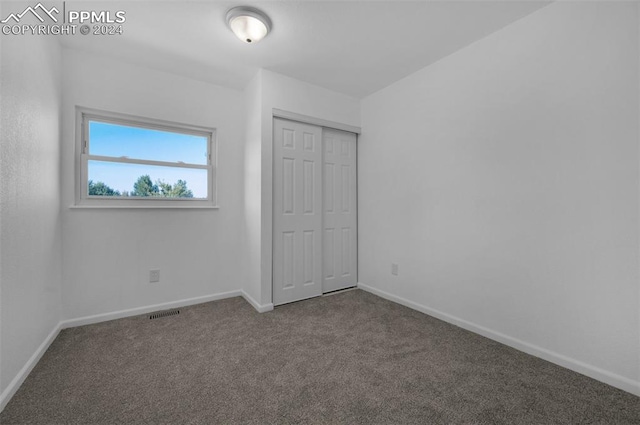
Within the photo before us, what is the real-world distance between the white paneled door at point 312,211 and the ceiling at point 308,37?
70cm

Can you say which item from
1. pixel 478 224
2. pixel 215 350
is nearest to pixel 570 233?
pixel 478 224

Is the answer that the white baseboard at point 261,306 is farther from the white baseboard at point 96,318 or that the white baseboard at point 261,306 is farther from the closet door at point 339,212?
the closet door at point 339,212

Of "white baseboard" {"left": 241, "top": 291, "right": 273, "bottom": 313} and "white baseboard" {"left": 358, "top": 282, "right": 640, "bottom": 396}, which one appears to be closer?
"white baseboard" {"left": 358, "top": 282, "right": 640, "bottom": 396}

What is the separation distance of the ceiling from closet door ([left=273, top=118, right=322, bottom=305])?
0.69m

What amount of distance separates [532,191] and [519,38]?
3.88ft

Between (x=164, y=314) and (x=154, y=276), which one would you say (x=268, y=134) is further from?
(x=164, y=314)

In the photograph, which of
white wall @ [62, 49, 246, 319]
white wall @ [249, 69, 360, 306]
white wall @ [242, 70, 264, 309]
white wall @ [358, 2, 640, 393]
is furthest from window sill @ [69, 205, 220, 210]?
white wall @ [358, 2, 640, 393]

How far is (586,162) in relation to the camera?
170 centimetres

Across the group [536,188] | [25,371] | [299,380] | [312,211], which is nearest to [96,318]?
[25,371]

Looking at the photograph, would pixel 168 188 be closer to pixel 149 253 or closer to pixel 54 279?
pixel 149 253

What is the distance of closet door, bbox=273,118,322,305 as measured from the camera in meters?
2.87

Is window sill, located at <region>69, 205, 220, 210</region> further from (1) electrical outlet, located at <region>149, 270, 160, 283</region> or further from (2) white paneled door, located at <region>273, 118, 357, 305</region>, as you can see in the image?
(2) white paneled door, located at <region>273, 118, 357, 305</region>

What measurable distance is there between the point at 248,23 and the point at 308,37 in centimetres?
52

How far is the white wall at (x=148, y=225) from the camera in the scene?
238 centimetres
